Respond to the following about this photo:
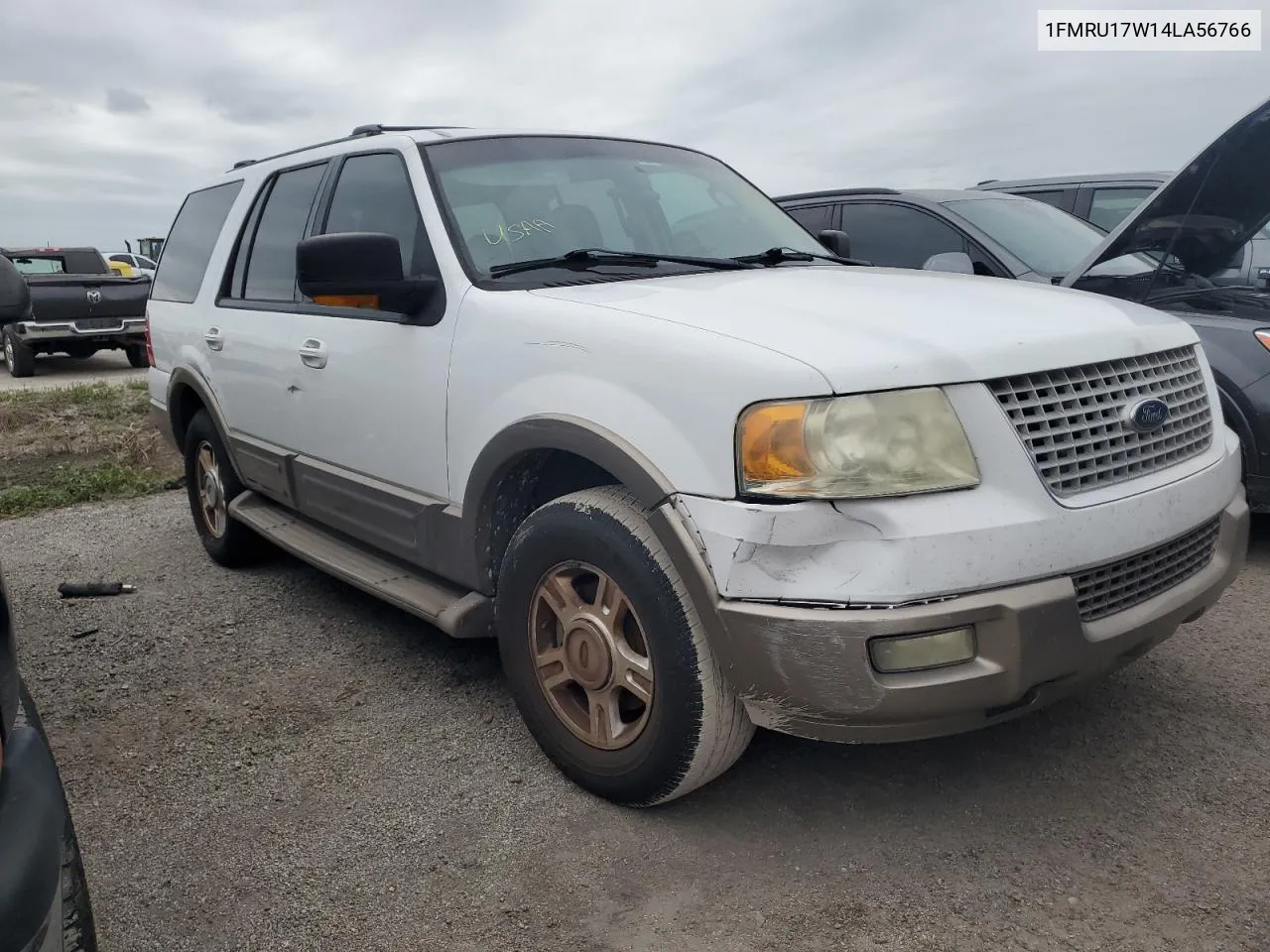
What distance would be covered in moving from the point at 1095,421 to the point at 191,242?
4342 millimetres

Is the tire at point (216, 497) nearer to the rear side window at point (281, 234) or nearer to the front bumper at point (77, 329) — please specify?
the rear side window at point (281, 234)

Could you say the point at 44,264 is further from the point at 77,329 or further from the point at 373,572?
the point at 373,572

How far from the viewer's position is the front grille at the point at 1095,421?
2.20 m

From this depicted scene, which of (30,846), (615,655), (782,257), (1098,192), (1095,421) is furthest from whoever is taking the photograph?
(1098,192)

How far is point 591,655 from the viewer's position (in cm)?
257

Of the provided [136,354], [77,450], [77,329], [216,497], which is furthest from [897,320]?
[136,354]

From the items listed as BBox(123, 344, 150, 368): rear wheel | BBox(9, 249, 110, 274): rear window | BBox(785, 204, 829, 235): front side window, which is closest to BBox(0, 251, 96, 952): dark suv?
BBox(785, 204, 829, 235): front side window

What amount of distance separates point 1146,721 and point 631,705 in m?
1.53

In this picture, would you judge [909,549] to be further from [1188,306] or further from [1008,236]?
[1008,236]

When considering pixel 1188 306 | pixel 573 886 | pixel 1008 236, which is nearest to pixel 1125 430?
pixel 573 886

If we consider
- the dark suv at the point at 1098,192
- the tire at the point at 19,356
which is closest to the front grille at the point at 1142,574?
the dark suv at the point at 1098,192

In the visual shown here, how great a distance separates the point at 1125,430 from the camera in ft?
7.72

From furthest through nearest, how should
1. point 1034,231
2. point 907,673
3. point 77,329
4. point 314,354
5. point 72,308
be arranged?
point 77,329 < point 72,308 < point 1034,231 < point 314,354 < point 907,673

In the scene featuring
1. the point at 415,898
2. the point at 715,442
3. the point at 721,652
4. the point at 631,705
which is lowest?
the point at 415,898
